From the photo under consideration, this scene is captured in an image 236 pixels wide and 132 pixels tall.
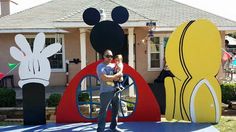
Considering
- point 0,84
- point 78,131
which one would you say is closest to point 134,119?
point 78,131

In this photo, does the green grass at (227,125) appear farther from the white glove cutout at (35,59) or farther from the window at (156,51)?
the window at (156,51)

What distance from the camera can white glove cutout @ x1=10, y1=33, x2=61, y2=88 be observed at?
7.32m

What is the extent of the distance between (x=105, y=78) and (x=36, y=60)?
1.93 m

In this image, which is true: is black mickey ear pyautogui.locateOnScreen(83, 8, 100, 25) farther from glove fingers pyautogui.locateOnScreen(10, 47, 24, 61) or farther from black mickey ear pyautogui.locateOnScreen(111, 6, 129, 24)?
glove fingers pyautogui.locateOnScreen(10, 47, 24, 61)

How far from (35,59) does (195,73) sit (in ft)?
11.6

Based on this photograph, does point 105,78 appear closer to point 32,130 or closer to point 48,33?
point 32,130

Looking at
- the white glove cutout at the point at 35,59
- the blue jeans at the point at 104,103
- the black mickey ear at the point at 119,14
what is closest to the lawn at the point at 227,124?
the white glove cutout at the point at 35,59

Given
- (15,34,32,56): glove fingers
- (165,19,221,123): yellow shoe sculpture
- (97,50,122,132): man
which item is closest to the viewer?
(97,50,122,132): man

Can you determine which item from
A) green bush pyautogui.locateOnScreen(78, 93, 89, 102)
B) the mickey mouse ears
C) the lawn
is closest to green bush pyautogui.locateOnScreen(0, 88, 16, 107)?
the lawn

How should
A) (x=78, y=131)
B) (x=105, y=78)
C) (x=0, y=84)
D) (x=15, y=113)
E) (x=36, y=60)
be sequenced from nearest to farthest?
(x=105, y=78), (x=78, y=131), (x=36, y=60), (x=15, y=113), (x=0, y=84)

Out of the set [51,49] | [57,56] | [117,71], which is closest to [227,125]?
[117,71]

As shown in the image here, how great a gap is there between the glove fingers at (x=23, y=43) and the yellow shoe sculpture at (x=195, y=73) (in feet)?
10.4

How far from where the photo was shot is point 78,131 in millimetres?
6812

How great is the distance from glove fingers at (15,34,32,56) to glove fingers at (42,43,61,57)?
350 mm
